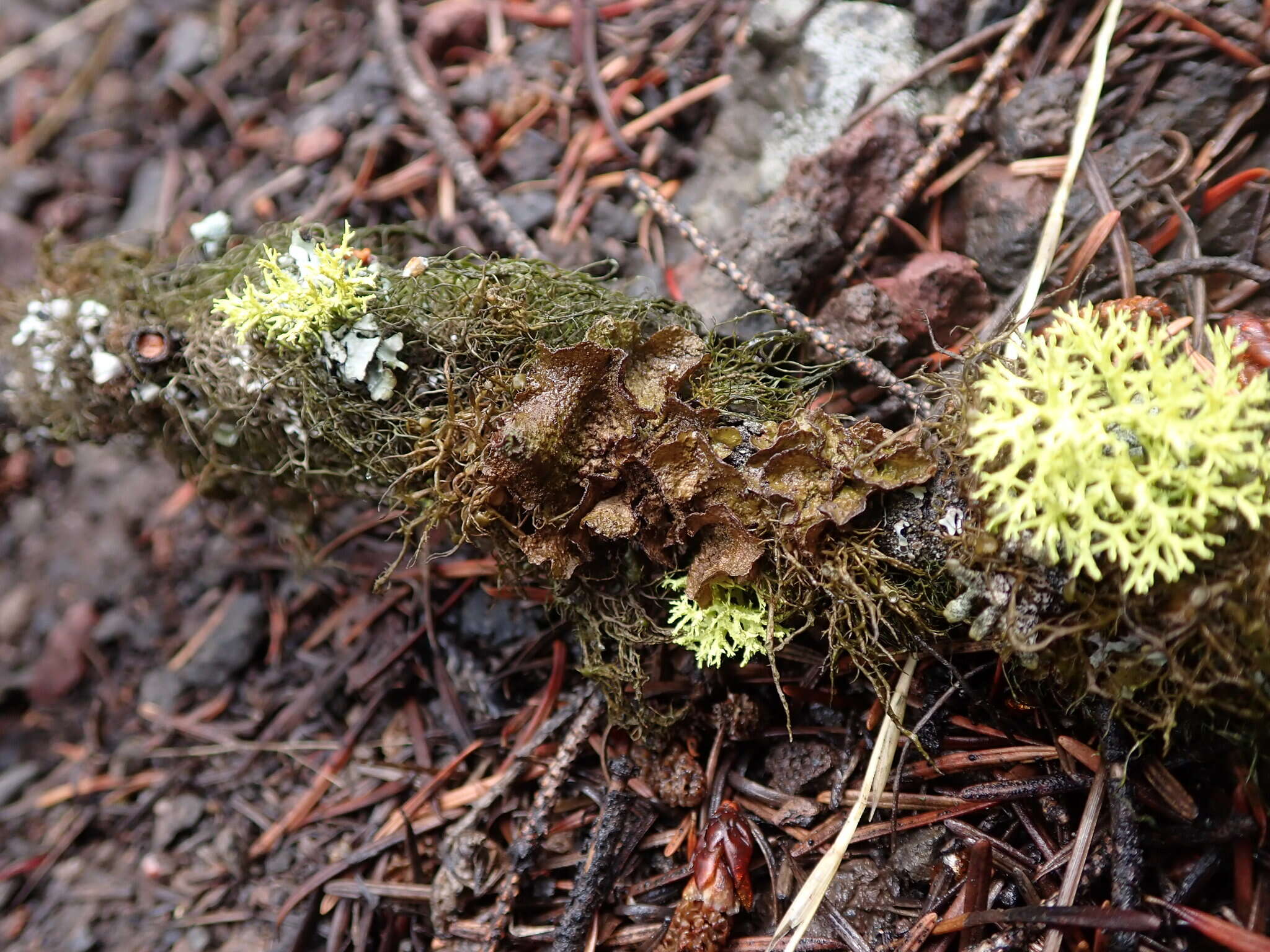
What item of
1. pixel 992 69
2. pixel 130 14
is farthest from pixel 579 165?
pixel 130 14

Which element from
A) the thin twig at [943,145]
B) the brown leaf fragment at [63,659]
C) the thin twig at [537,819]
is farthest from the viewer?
the brown leaf fragment at [63,659]

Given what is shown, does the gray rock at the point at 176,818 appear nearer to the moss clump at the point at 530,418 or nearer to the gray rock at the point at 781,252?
the moss clump at the point at 530,418

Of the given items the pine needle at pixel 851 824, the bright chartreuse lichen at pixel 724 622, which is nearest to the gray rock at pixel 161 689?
the bright chartreuse lichen at pixel 724 622

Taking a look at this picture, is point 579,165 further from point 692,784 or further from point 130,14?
point 130,14

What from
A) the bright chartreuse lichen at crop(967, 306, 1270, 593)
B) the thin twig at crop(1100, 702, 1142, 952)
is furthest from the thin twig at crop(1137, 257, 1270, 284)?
the thin twig at crop(1100, 702, 1142, 952)

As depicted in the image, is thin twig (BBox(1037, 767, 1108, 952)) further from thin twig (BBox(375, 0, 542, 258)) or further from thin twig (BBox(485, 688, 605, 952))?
thin twig (BBox(375, 0, 542, 258))

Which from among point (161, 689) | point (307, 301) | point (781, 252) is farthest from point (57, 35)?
point (781, 252)

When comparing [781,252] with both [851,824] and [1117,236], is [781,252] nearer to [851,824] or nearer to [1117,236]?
[1117,236]
